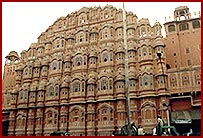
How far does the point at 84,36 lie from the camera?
1435 inches

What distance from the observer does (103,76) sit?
3142 cm

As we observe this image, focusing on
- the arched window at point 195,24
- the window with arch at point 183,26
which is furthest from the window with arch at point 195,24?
the window with arch at point 183,26

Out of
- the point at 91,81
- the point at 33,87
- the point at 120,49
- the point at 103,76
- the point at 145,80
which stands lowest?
the point at 145,80

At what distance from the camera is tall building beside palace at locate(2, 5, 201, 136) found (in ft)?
94.5

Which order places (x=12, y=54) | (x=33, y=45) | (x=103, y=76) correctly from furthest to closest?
(x=12, y=54), (x=33, y=45), (x=103, y=76)

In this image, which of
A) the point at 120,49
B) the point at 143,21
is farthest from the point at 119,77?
the point at 143,21

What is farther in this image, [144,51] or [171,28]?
[171,28]

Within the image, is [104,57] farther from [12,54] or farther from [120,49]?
[12,54]

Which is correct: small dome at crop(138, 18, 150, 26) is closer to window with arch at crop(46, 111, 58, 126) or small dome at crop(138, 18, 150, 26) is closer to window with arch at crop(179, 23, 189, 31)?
window with arch at crop(179, 23, 189, 31)

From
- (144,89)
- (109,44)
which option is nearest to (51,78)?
(109,44)

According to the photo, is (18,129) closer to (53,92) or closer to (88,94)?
(53,92)

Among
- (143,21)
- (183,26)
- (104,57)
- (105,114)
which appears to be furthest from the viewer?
(183,26)

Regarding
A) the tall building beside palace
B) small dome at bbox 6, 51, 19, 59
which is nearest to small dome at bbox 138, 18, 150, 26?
the tall building beside palace

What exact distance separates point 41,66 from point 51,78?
3.17 meters
